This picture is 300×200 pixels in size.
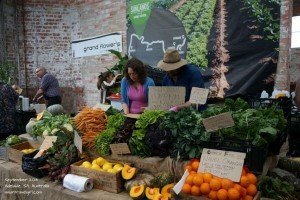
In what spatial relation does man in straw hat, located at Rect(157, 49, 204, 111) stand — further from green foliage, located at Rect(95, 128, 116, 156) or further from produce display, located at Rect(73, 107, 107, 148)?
green foliage, located at Rect(95, 128, 116, 156)

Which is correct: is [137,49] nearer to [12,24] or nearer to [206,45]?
[206,45]

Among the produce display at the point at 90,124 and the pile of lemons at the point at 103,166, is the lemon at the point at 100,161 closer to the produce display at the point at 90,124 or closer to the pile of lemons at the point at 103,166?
the pile of lemons at the point at 103,166

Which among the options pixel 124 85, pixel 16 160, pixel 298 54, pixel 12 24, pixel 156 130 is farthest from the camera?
pixel 298 54

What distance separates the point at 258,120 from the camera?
231cm

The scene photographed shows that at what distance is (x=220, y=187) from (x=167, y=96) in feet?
3.61

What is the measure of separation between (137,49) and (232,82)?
2656 millimetres

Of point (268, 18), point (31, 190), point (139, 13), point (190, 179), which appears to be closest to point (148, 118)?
point (190, 179)

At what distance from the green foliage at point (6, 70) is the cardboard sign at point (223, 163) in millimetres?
5974

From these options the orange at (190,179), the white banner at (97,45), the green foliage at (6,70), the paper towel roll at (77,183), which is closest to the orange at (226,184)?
the orange at (190,179)

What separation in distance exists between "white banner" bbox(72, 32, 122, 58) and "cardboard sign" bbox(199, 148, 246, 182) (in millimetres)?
5681

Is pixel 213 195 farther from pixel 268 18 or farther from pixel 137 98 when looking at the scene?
pixel 268 18

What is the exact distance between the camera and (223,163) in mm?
2082

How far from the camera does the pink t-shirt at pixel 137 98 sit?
11.8 feet

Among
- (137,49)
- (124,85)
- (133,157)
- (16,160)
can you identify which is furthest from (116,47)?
(133,157)
